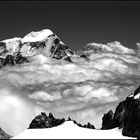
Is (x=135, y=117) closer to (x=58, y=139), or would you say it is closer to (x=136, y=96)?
(x=136, y=96)

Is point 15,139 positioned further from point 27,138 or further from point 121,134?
point 121,134

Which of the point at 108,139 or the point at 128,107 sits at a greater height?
the point at 128,107

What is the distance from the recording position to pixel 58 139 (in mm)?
163875

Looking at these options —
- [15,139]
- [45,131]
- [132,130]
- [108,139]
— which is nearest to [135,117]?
[132,130]

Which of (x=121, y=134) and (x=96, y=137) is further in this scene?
(x=121, y=134)

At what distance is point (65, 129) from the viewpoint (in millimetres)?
185750

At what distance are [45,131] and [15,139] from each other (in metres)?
19.2

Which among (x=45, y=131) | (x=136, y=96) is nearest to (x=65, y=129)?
(x=45, y=131)

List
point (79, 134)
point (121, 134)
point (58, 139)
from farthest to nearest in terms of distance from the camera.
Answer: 1. point (121, 134)
2. point (79, 134)
3. point (58, 139)

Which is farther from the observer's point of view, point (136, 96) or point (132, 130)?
point (136, 96)

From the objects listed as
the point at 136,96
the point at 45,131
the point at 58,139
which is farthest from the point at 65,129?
the point at 136,96

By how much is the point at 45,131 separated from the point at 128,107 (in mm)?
42872

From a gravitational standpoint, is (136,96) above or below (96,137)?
above

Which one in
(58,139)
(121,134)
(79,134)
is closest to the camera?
(58,139)
